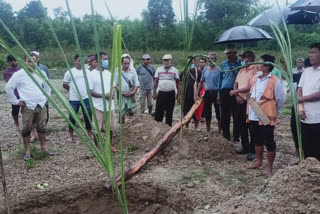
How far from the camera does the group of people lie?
10.7ft

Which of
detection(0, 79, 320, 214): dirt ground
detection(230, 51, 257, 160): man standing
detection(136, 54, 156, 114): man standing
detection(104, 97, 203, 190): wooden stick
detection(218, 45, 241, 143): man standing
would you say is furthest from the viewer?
detection(136, 54, 156, 114): man standing

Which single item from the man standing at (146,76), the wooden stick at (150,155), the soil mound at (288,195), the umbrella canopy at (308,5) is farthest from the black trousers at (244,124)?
the man standing at (146,76)

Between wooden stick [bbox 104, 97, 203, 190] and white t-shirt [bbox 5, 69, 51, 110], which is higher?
→ white t-shirt [bbox 5, 69, 51, 110]

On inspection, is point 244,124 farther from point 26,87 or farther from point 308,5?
point 26,87

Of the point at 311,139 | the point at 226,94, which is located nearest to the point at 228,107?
the point at 226,94

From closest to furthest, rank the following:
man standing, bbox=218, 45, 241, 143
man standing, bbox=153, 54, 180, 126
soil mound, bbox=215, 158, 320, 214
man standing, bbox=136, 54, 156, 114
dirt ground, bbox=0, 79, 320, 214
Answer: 1. soil mound, bbox=215, 158, 320, 214
2. dirt ground, bbox=0, 79, 320, 214
3. man standing, bbox=218, 45, 241, 143
4. man standing, bbox=153, 54, 180, 126
5. man standing, bbox=136, 54, 156, 114

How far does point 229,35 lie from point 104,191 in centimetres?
277

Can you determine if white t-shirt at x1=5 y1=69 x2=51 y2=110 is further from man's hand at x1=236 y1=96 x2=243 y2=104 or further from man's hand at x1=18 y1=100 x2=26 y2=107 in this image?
man's hand at x1=236 y1=96 x2=243 y2=104

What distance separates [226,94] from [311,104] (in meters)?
1.65

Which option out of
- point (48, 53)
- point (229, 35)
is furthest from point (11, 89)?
point (48, 53)

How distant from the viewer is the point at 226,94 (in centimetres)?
476

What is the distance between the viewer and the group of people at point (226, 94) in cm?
326

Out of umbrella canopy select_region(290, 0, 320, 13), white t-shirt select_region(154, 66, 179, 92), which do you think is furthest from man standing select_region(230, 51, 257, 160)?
white t-shirt select_region(154, 66, 179, 92)

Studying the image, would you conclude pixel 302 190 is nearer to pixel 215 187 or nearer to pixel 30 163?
pixel 215 187
